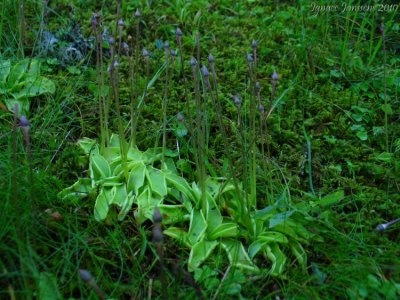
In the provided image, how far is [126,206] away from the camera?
2385mm

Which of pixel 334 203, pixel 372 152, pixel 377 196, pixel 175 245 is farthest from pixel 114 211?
pixel 372 152

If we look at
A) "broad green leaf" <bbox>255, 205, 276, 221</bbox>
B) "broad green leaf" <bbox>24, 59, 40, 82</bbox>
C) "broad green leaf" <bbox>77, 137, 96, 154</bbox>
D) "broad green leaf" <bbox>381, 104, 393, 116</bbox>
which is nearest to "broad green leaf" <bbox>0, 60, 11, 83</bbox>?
"broad green leaf" <bbox>24, 59, 40, 82</bbox>

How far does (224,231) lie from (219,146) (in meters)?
0.72

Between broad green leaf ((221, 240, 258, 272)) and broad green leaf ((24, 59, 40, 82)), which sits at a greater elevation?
broad green leaf ((24, 59, 40, 82))

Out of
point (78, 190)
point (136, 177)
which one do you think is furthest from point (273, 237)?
point (78, 190)

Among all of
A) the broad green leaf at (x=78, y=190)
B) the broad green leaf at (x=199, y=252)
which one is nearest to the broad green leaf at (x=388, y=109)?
the broad green leaf at (x=199, y=252)

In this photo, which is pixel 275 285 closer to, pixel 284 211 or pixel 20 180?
pixel 284 211

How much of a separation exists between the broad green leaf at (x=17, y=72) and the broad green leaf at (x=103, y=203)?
988 mm

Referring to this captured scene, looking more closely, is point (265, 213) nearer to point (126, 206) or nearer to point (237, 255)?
point (237, 255)

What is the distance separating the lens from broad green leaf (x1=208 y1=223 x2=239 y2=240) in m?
2.24

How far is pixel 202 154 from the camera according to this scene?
91.3 inches

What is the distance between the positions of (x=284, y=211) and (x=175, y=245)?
0.49 m

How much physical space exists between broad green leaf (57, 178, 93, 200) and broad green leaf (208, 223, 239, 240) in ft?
2.01

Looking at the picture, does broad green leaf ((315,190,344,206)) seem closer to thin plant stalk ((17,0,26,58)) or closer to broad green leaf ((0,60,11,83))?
broad green leaf ((0,60,11,83))
